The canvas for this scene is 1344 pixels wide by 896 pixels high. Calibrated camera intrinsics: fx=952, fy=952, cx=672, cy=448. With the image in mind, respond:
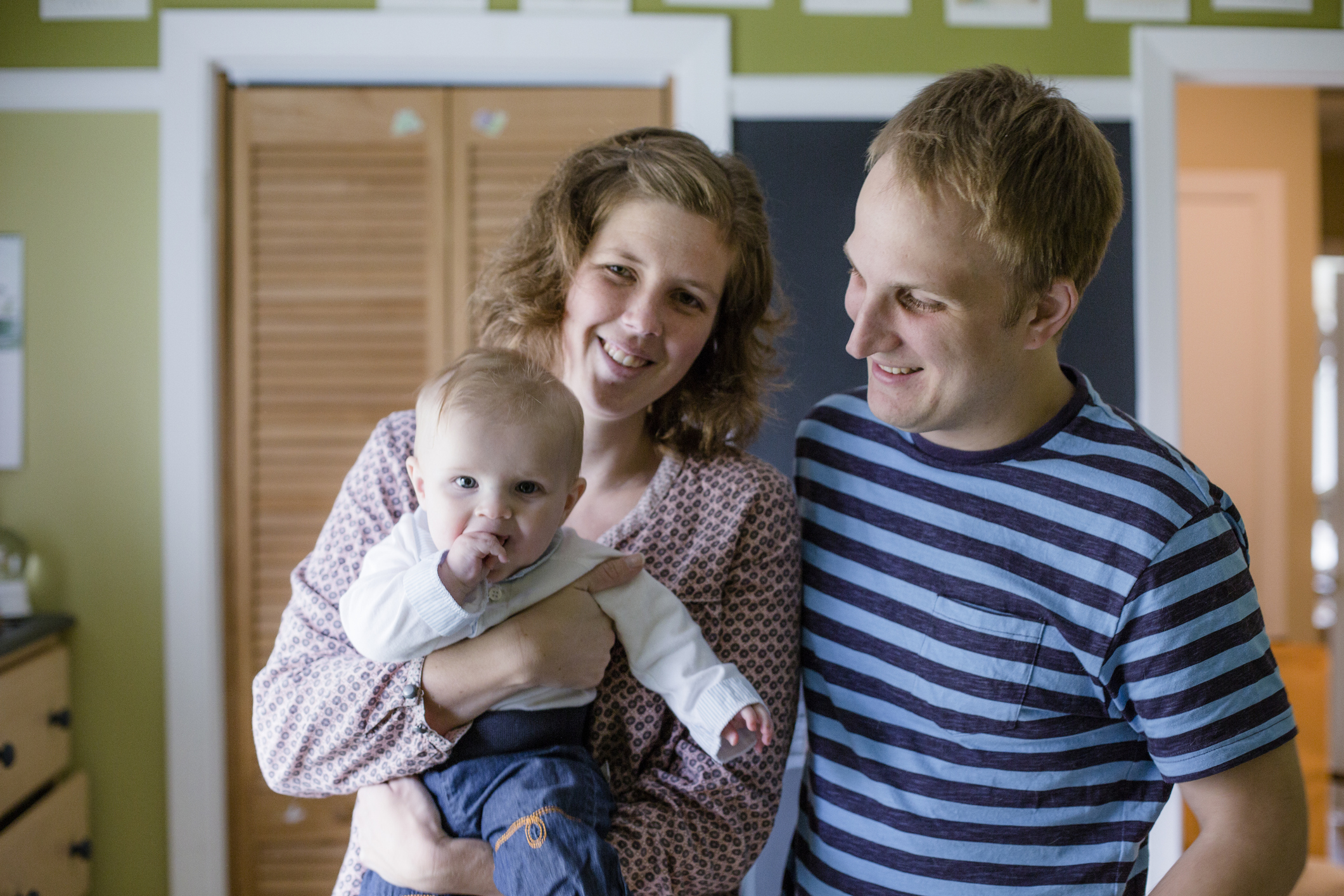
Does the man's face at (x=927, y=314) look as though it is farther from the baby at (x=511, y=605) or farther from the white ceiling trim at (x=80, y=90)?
the white ceiling trim at (x=80, y=90)

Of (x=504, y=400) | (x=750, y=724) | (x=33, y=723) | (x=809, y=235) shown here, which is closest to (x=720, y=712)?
(x=750, y=724)

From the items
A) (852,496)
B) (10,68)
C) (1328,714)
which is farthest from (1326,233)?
(10,68)

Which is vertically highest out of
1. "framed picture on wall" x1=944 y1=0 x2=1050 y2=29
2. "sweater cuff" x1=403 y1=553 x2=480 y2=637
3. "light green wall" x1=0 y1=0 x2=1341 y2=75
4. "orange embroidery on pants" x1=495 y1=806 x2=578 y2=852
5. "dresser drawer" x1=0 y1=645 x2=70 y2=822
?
"framed picture on wall" x1=944 y1=0 x2=1050 y2=29

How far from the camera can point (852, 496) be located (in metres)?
1.18

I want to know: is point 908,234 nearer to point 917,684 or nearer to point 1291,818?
point 917,684

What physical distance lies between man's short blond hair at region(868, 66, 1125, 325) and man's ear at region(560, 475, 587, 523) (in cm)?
49

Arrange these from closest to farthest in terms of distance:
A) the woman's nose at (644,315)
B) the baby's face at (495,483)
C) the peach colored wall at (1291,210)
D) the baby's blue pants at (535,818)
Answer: the baby's blue pants at (535,818)
the baby's face at (495,483)
the woman's nose at (644,315)
the peach colored wall at (1291,210)

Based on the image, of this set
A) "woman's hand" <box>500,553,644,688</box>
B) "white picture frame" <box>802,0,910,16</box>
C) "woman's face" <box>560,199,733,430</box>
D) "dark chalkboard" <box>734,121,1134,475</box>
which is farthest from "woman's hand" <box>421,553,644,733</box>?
"white picture frame" <box>802,0,910,16</box>

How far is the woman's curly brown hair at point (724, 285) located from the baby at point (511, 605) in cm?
18

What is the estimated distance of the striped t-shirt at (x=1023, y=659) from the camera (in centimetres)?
94

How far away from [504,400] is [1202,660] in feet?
2.46

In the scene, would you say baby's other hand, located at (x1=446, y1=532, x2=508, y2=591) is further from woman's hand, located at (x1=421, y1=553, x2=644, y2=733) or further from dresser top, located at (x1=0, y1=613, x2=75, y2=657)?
dresser top, located at (x1=0, y1=613, x2=75, y2=657)

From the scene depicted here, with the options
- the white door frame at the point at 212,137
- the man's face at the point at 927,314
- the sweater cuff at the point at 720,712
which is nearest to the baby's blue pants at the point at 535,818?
the sweater cuff at the point at 720,712

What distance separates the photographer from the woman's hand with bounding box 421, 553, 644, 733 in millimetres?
991
